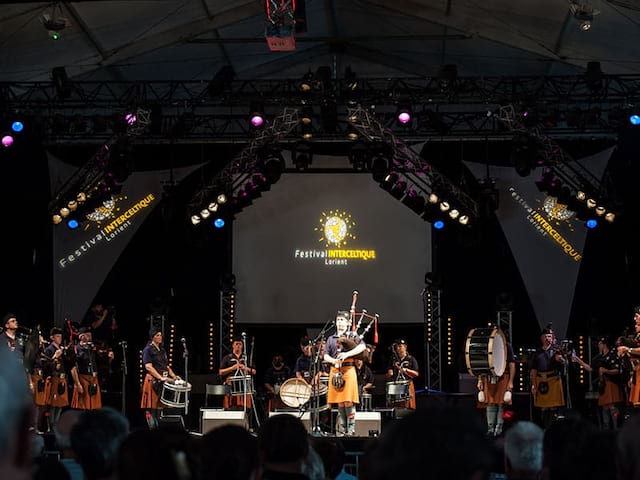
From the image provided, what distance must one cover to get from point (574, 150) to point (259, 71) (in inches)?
261

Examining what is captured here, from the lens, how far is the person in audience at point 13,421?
142 cm

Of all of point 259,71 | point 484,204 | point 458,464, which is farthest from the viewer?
point 259,71

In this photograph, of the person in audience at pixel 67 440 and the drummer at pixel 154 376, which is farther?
the drummer at pixel 154 376

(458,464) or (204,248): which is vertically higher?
(204,248)

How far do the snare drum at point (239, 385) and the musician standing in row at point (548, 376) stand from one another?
193 inches

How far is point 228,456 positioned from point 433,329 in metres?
17.2

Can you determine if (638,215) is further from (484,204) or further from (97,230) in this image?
(97,230)

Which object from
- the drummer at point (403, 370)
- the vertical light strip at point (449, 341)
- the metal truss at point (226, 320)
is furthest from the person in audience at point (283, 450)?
the vertical light strip at point (449, 341)

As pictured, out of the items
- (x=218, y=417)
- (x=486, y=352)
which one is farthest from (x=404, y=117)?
(x=218, y=417)

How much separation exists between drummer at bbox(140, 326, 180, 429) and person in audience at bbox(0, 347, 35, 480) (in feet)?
49.9

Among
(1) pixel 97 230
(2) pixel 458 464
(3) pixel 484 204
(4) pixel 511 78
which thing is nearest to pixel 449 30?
(4) pixel 511 78

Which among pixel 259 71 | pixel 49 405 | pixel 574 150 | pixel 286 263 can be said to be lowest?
pixel 49 405

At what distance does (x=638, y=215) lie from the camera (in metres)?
19.8

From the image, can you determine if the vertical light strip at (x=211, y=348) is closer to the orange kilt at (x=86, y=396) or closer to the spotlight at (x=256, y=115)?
the orange kilt at (x=86, y=396)
